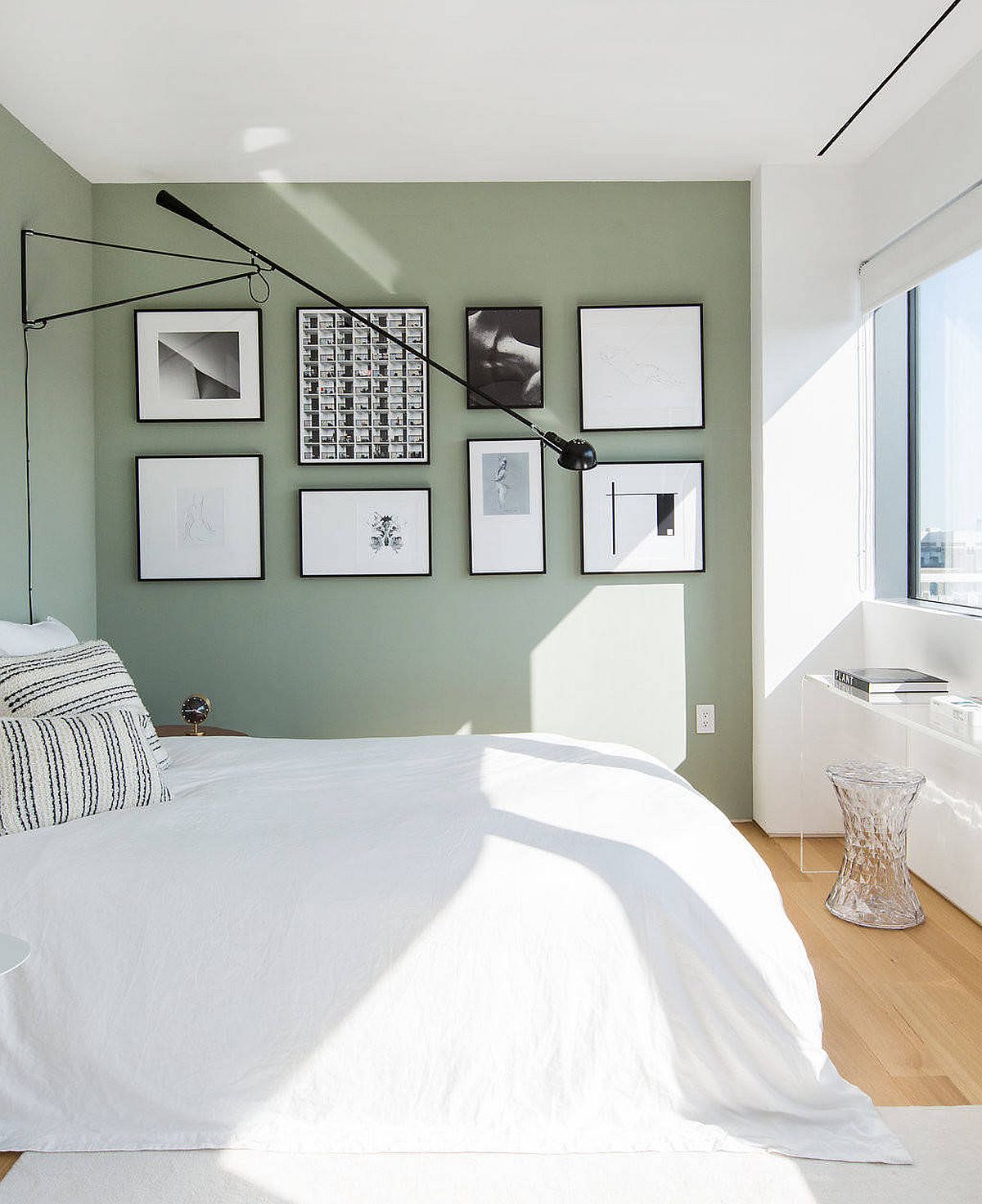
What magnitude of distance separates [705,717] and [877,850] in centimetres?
105

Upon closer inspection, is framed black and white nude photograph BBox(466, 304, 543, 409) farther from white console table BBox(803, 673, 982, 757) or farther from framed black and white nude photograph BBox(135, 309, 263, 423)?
Answer: white console table BBox(803, 673, 982, 757)

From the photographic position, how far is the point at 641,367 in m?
3.76

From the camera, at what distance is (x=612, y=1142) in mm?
1757

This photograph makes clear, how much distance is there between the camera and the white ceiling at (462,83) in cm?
257

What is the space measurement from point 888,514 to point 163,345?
2.94m

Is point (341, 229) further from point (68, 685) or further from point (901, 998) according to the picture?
point (901, 998)

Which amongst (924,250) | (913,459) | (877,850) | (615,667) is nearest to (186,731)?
(615,667)

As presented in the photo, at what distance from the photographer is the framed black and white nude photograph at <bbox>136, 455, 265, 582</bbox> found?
12.2 feet

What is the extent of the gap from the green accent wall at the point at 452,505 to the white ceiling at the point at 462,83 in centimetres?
16

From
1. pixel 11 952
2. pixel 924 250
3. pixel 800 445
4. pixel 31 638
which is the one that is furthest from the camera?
pixel 800 445

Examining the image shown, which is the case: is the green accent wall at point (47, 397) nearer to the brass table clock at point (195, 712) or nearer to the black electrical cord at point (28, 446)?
the black electrical cord at point (28, 446)

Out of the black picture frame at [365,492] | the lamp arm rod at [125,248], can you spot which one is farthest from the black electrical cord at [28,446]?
the black picture frame at [365,492]

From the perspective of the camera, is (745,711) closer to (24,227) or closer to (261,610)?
(261,610)

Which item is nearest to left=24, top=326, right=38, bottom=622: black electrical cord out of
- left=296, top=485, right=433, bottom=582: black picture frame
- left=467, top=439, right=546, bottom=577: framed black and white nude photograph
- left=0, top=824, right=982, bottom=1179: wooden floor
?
left=296, top=485, right=433, bottom=582: black picture frame
